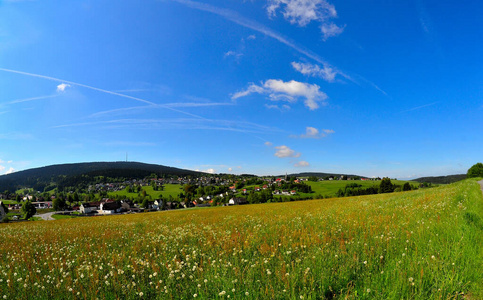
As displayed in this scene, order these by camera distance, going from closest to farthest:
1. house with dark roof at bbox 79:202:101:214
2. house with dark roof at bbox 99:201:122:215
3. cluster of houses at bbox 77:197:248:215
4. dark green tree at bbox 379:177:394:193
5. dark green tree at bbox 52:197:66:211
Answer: dark green tree at bbox 379:177:394:193, cluster of houses at bbox 77:197:248:215, house with dark roof at bbox 99:201:122:215, dark green tree at bbox 52:197:66:211, house with dark roof at bbox 79:202:101:214

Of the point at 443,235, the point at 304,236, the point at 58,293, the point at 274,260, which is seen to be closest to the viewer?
the point at 58,293

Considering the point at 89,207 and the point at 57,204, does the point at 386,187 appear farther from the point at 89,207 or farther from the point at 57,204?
the point at 57,204

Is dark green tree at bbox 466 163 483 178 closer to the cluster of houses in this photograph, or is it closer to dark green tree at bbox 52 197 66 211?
the cluster of houses

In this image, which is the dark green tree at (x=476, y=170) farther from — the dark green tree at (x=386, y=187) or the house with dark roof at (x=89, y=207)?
the house with dark roof at (x=89, y=207)

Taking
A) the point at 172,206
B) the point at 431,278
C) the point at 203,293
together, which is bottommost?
the point at 172,206

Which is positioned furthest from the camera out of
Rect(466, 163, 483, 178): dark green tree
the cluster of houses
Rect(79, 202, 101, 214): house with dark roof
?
Rect(79, 202, 101, 214): house with dark roof

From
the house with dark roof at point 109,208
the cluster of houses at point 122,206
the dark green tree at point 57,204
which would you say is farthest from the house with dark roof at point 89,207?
the house with dark roof at point 109,208

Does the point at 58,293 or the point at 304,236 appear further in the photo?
the point at 304,236

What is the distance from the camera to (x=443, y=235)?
533 centimetres

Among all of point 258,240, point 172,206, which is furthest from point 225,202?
point 258,240

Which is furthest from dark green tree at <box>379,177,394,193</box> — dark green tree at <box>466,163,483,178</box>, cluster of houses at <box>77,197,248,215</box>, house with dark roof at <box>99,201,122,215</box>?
house with dark roof at <box>99,201,122,215</box>

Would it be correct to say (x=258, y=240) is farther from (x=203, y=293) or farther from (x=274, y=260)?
(x=203, y=293)

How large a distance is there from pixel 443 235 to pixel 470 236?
1.54 ft

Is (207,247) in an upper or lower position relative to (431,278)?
lower
